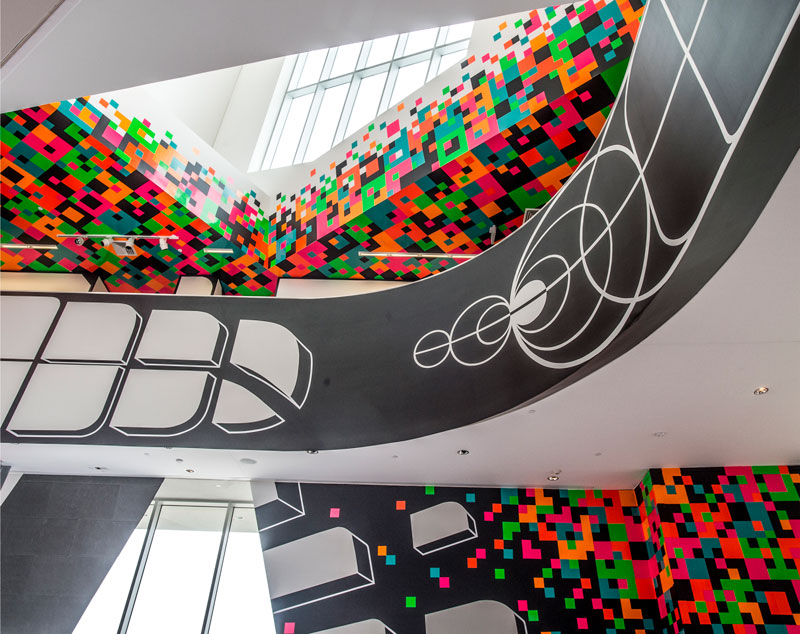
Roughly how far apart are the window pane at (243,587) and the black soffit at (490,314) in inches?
58.9

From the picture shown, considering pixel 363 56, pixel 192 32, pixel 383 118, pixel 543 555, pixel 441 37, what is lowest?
pixel 543 555

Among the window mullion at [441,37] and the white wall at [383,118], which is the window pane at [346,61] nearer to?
the window mullion at [441,37]

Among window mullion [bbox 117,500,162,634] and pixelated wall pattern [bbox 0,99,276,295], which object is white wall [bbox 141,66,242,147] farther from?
window mullion [bbox 117,500,162,634]

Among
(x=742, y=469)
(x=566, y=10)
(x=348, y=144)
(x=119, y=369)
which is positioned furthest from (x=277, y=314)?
(x=742, y=469)

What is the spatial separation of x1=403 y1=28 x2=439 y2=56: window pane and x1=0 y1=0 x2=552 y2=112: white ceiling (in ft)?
22.5

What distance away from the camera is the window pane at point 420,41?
938cm

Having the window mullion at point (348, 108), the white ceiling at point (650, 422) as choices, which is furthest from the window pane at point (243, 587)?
the window mullion at point (348, 108)

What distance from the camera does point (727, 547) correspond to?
19.2 ft

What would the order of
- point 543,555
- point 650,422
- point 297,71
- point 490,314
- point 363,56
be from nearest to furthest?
point 650,422 < point 490,314 < point 543,555 < point 363,56 < point 297,71

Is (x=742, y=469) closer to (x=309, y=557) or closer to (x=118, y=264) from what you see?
(x=309, y=557)

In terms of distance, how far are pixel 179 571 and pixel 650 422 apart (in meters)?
5.85

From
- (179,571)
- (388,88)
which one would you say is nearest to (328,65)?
(388,88)

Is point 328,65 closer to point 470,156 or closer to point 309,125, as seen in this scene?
point 309,125

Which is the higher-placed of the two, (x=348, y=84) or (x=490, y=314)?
(x=348, y=84)
